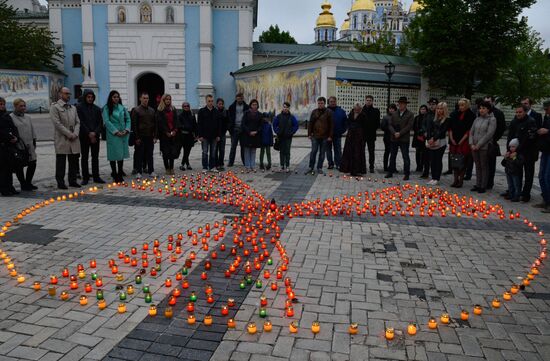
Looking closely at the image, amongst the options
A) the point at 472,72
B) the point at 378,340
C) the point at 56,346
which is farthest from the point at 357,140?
the point at 472,72

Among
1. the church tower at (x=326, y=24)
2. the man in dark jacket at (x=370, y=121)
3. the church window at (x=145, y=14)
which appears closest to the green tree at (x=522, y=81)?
the man in dark jacket at (x=370, y=121)

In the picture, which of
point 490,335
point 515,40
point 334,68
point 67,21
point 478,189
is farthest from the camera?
point 67,21

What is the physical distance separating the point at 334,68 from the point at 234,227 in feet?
67.3

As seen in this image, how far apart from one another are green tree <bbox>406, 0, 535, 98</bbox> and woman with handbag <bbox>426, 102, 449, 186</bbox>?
18.7m

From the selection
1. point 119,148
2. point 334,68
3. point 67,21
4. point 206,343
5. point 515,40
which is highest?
point 67,21

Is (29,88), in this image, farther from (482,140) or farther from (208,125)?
(482,140)

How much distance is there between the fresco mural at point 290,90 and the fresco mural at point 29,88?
16265 mm

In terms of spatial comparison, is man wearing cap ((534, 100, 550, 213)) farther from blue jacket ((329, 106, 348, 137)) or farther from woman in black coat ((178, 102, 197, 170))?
woman in black coat ((178, 102, 197, 170))

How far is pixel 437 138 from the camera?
10.5 m

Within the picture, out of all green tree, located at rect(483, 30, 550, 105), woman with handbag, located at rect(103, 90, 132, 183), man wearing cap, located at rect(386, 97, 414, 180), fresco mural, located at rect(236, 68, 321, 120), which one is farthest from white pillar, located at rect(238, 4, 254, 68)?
woman with handbag, located at rect(103, 90, 132, 183)

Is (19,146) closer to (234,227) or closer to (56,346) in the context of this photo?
(234,227)

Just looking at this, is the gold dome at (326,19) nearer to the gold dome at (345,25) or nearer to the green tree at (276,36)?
the gold dome at (345,25)

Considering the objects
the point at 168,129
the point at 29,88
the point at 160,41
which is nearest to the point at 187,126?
the point at 168,129

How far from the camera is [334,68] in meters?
25.7
